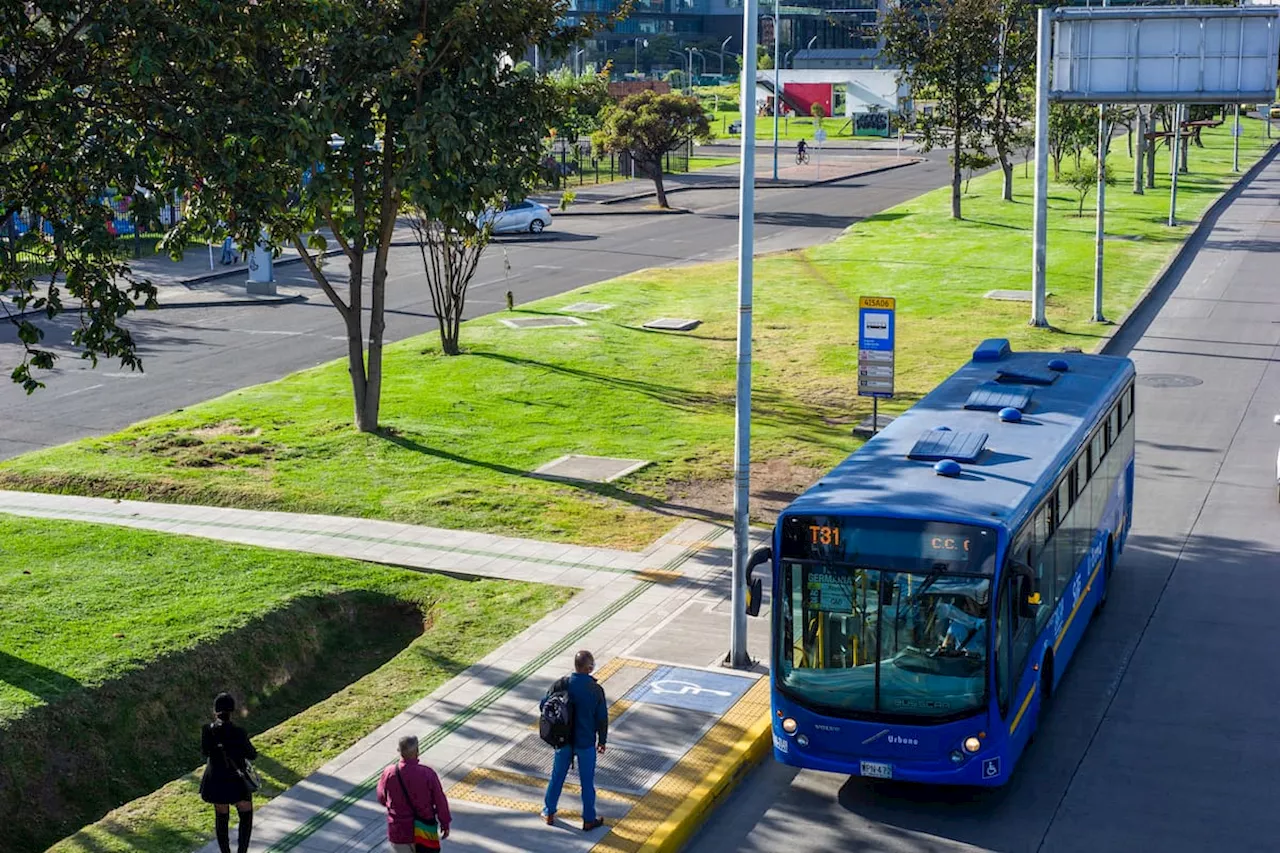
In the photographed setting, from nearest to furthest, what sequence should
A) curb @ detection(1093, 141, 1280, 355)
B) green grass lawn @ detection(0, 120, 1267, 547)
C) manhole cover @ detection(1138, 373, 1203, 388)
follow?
green grass lawn @ detection(0, 120, 1267, 547) < manhole cover @ detection(1138, 373, 1203, 388) < curb @ detection(1093, 141, 1280, 355)

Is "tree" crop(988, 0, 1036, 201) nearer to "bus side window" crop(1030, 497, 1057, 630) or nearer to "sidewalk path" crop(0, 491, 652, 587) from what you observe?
"sidewalk path" crop(0, 491, 652, 587)

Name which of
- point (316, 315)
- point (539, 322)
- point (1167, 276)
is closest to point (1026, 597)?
point (539, 322)

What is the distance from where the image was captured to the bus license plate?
12695mm

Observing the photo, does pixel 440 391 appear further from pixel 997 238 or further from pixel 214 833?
pixel 997 238

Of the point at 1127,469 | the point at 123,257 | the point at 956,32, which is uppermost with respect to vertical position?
the point at 956,32

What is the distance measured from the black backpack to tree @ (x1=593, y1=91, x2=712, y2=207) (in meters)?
49.3

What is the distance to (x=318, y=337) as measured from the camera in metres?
36.5

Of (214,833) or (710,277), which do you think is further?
(710,277)

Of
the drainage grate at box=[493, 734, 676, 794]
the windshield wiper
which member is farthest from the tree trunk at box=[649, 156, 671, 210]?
the windshield wiper

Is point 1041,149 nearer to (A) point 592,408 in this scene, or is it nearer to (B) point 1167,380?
(B) point 1167,380

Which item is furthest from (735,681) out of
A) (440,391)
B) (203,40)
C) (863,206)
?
(863,206)

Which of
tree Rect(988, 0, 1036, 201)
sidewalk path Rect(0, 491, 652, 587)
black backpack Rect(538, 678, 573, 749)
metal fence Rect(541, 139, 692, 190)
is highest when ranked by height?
tree Rect(988, 0, 1036, 201)

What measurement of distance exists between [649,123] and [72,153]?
44.7 meters

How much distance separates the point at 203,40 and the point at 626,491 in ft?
29.9
